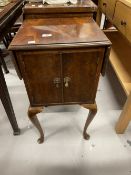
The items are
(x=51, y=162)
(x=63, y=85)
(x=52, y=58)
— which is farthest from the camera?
(x=51, y=162)

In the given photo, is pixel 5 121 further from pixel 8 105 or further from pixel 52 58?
pixel 52 58

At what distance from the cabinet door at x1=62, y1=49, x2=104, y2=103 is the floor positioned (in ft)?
1.42

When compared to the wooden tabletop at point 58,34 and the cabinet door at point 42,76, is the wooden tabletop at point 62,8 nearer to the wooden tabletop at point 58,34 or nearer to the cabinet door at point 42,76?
the wooden tabletop at point 58,34

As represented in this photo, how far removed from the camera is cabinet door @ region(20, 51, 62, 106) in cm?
70

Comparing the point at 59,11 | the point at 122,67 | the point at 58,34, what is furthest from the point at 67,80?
the point at 122,67

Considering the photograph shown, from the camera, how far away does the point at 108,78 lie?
5.84 feet

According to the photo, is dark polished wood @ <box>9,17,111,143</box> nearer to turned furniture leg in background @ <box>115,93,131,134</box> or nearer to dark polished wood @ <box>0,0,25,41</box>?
dark polished wood @ <box>0,0,25,41</box>

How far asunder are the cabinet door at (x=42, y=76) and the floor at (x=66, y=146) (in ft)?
1.43

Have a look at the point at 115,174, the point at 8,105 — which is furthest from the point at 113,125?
the point at 8,105

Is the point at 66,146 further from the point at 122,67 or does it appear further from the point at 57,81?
the point at 122,67

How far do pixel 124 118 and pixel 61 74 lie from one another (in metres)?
0.62

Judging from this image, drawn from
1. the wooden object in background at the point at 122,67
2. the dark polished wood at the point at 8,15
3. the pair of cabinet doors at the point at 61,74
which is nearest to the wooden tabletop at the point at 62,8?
the dark polished wood at the point at 8,15

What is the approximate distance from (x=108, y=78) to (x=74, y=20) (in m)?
1.02

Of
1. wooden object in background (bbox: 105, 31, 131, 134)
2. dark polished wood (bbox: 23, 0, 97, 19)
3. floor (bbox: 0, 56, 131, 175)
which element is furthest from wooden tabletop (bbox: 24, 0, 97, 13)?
floor (bbox: 0, 56, 131, 175)
